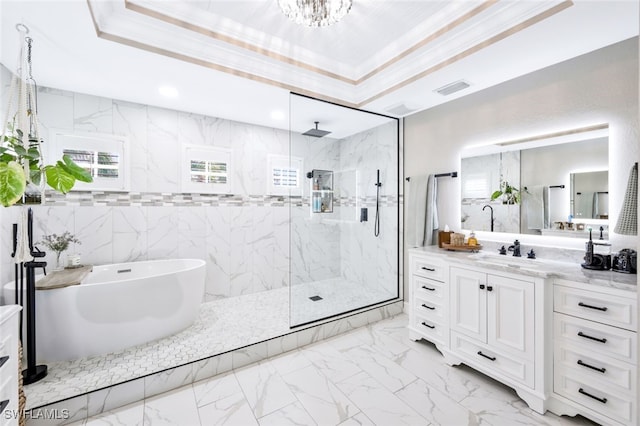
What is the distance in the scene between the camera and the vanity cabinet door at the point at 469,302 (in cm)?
206

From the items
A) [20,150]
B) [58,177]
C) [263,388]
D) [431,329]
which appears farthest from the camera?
[431,329]

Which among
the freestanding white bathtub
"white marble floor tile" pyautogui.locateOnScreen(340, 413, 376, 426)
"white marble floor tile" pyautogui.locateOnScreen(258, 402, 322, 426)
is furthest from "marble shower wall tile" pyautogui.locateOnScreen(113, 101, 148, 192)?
"white marble floor tile" pyautogui.locateOnScreen(340, 413, 376, 426)

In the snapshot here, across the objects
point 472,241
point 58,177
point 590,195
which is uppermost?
point 58,177

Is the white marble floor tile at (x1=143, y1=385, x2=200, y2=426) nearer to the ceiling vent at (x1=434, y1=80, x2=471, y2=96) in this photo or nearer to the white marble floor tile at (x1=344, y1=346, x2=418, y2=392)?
the white marble floor tile at (x1=344, y1=346, x2=418, y2=392)

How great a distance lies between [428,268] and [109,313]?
2839 millimetres

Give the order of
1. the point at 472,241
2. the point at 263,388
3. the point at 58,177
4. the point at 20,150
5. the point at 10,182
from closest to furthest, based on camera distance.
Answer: the point at 10,182 → the point at 20,150 → the point at 58,177 → the point at 263,388 → the point at 472,241

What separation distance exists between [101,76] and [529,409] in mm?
4329

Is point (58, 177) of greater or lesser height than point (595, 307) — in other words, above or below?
above

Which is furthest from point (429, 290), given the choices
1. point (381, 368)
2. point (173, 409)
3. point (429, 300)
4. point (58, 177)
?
point (58, 177)

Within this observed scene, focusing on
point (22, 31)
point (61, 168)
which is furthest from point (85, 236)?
point (22, 31)

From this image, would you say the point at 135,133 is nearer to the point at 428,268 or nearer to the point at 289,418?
the point at 289,418

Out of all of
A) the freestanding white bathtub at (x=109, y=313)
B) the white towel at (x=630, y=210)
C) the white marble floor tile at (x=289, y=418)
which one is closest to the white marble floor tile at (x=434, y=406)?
the white marble floor tile at (x=289, y=418)

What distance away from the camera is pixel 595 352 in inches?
62.1

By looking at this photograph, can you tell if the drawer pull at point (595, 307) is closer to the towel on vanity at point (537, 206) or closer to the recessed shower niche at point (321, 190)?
the towel on vanity at point (537, 206)
